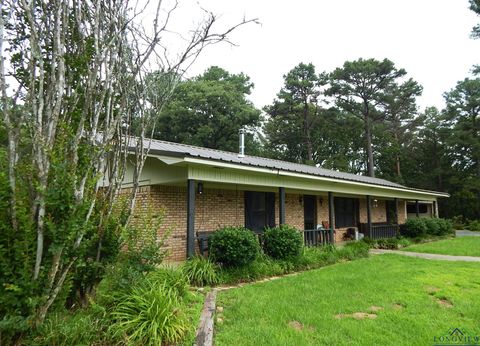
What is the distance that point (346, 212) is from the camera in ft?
51.6

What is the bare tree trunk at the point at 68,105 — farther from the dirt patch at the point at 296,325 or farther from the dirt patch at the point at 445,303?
the dirt patch at the point at 445,303

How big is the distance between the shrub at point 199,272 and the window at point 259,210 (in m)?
4.73

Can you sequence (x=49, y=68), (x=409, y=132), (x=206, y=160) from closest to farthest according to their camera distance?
(x=49, y=68), (x=206, y=160), (x=409, y=132)

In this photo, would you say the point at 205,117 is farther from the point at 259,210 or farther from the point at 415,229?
the point at 415,229

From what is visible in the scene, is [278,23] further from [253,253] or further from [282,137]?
[282,137]

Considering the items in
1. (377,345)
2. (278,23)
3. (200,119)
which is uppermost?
(200,119)

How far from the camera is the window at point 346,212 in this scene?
1512cm

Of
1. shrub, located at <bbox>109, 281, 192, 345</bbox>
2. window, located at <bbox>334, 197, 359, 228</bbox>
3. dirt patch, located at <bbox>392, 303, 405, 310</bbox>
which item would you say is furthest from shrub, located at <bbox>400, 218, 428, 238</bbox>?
shrub, located at <bbox>109, 281, 192, 345</bbox>

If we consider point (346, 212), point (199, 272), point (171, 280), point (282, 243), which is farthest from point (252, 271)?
point (346, 212)

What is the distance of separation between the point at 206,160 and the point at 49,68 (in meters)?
3.72

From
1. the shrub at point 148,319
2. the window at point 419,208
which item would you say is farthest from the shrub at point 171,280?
the window at point 419,208

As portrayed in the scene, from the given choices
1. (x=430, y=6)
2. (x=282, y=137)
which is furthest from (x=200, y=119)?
(x=430, y=6)

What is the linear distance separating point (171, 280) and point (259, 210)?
664cm

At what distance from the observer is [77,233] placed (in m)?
3.13
